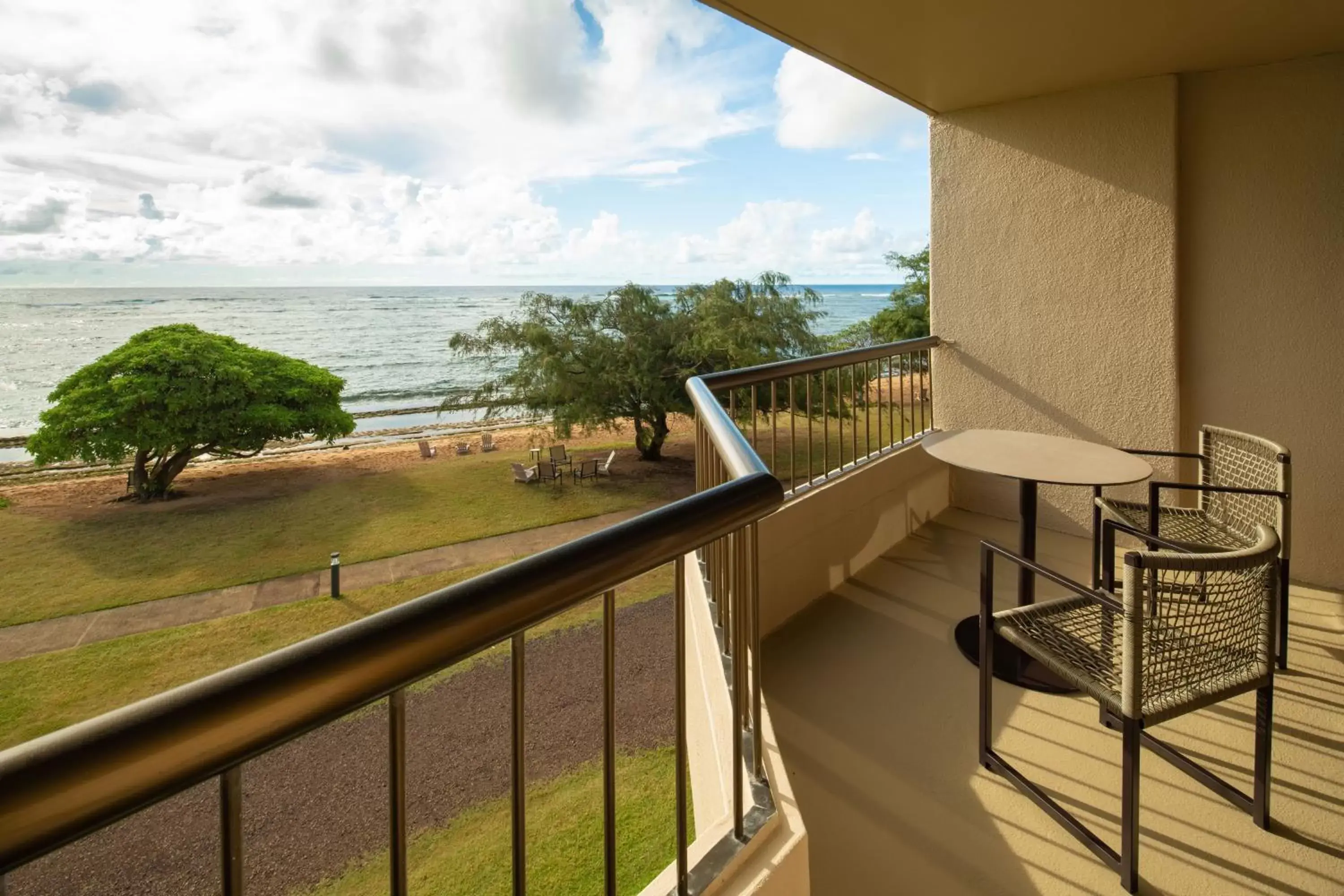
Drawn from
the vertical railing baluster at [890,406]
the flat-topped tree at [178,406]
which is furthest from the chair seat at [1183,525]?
the flat-topped tree at [178,406]

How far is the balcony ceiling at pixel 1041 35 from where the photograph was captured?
266 centimetres

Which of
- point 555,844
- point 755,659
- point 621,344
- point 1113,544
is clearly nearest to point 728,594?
point 755,659

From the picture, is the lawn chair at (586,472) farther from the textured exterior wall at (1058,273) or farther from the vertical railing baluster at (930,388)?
the textured exterior wall at (1058,273)

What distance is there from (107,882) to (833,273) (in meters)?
45.1

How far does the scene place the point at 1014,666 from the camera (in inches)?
101

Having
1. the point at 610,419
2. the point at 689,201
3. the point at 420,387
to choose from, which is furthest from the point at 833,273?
the point at 610,419

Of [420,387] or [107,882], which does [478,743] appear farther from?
[420,387]

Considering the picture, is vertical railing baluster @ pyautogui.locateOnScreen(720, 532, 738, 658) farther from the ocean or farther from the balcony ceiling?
the ocean

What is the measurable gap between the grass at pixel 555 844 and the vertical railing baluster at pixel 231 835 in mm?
4330

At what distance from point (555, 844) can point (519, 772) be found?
4.95 m

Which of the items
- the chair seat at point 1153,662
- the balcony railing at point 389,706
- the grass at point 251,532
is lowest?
the grass at point 251,532

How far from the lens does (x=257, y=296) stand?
48.0 m

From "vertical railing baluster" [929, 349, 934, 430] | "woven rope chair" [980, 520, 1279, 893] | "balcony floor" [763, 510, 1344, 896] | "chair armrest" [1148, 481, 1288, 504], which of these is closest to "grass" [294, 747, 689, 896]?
"balcony floor" [763, 510, 1344, 896]

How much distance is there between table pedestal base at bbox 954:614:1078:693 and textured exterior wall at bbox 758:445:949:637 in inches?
26.2
